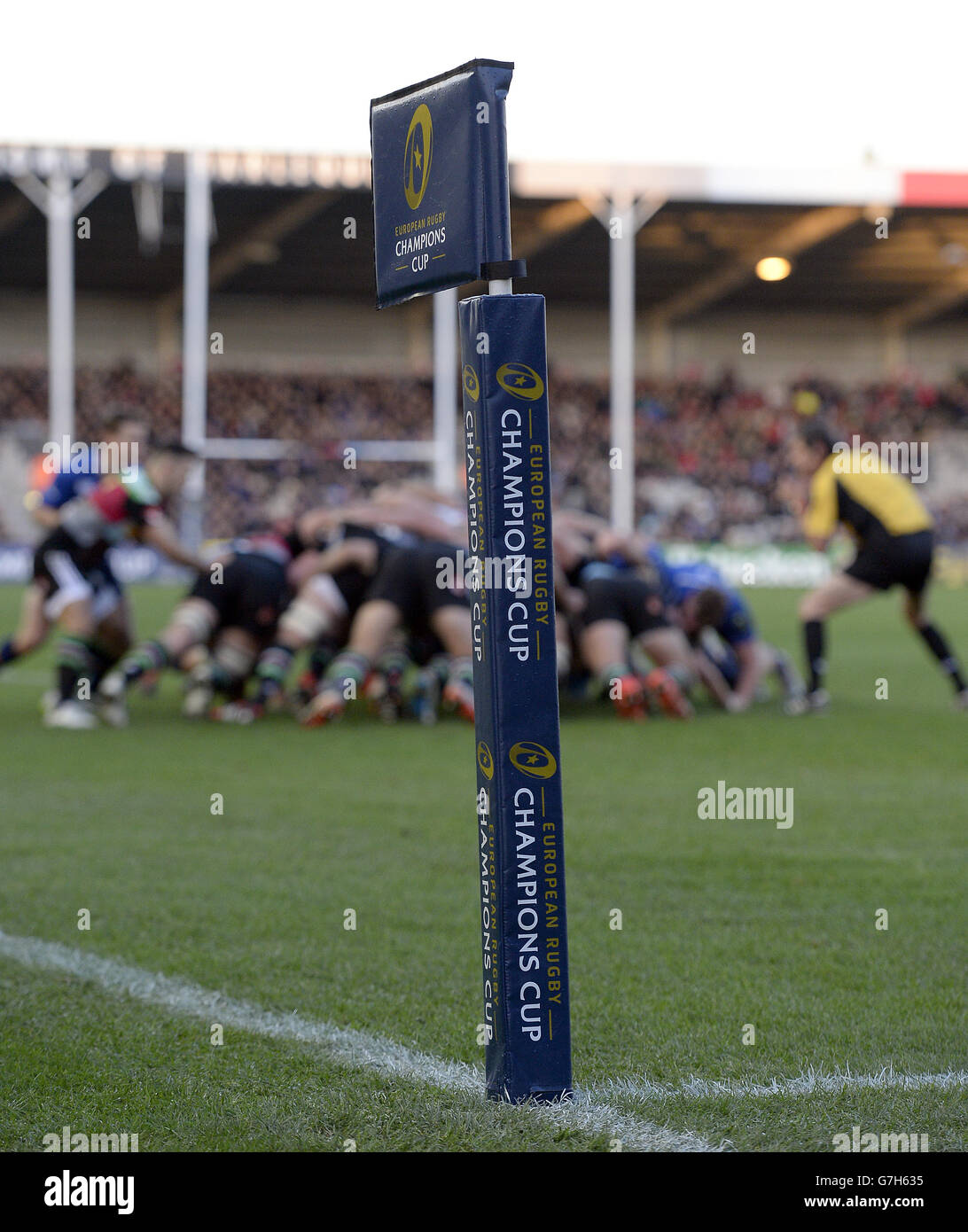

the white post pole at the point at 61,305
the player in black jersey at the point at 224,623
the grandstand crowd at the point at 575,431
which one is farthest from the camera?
the grandstand crowd at the point at 575,431

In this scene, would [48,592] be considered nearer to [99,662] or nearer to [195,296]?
[99,662]

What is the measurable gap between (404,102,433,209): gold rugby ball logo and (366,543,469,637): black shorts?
21.2 feet

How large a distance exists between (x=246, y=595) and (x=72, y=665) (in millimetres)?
1186

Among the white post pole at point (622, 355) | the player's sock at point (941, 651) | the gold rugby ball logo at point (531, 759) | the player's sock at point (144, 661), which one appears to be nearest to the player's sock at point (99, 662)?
the player's sock at point (144, 661)

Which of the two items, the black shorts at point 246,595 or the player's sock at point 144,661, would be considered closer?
the player's sock at point 144,661

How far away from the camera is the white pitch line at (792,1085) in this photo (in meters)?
3.08

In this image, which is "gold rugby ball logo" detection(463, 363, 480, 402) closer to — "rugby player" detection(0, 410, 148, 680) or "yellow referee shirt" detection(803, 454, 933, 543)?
"rugby player" detection(0, 410, 148, 680)

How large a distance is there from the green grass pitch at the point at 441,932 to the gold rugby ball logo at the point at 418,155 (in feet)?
5.68

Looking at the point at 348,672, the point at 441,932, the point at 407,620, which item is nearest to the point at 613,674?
the point at 407,620

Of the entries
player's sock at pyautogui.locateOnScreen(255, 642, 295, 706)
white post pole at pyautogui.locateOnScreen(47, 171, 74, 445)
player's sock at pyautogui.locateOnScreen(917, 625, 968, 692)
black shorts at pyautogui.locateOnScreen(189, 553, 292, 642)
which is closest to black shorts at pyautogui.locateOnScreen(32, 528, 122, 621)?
black shorts at pyautogui.locateOnScreen(189, 553, 292, 642)

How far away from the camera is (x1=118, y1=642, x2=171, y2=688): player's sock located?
9484mm

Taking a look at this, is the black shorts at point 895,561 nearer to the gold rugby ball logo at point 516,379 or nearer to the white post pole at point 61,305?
the gold rugby ball logo at point 516,379
